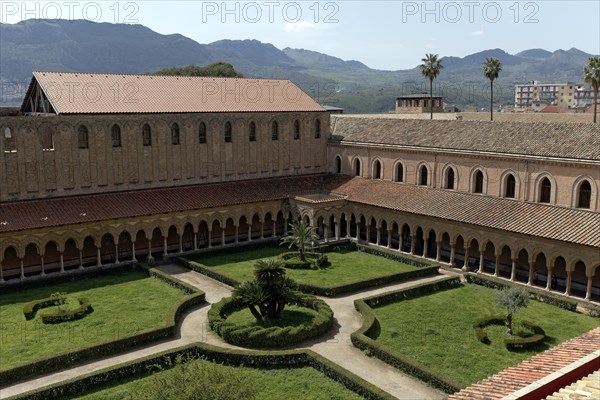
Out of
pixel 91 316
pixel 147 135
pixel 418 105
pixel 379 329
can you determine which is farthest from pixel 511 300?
pixel 418 105

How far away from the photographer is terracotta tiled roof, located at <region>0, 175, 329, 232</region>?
1494 inches

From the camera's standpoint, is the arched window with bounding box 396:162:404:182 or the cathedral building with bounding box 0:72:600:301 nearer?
the cathedral building with bounding box 0:72:600:301

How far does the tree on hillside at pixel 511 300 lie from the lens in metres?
28.1

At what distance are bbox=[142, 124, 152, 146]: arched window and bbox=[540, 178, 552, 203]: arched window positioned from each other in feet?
99.0

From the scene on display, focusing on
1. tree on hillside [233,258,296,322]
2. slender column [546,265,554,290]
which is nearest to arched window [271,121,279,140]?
tree on hillside [233,258,296,322]

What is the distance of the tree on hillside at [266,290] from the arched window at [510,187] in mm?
19833

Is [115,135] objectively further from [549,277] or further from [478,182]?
[549,277]

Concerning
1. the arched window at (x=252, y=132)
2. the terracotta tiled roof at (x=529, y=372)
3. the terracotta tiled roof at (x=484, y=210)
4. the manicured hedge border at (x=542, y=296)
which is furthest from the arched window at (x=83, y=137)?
the terracotta tiled roof at (x=529, y=372)

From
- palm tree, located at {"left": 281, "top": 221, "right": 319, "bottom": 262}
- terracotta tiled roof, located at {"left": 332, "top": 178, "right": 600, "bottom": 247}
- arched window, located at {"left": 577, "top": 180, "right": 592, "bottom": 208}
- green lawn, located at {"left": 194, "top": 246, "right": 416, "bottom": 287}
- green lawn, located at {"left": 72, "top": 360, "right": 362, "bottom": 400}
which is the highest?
arched window, located at {"left": 577, "top": 180, "right": 592, "bottom": 208}

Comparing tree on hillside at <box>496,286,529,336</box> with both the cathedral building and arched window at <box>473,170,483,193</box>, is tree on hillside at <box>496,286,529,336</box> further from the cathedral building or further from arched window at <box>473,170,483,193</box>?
arched window at <box>473,170,483,193</box>

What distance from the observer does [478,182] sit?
42.5 meters

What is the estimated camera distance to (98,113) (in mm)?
41844

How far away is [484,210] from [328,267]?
39.3 feet

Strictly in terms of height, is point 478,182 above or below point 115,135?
below
